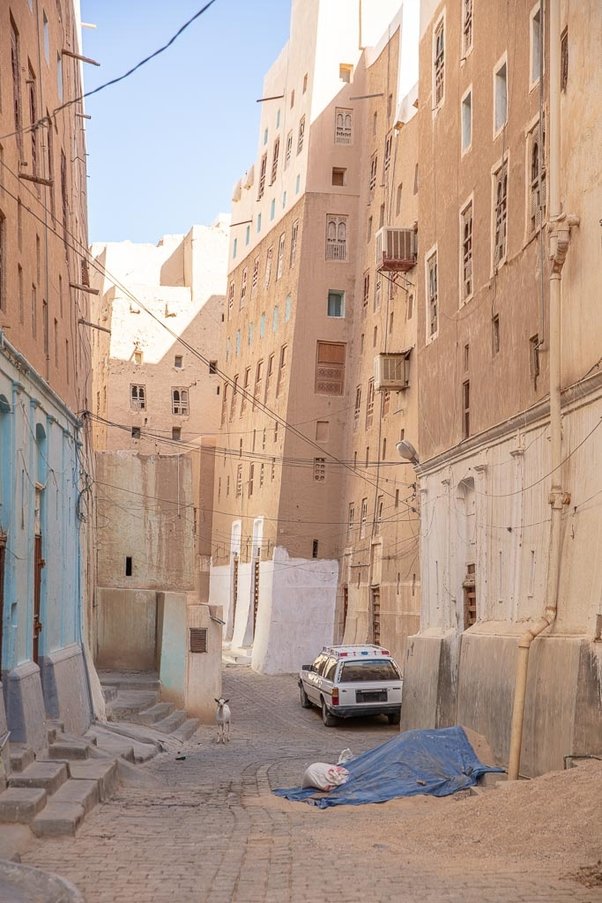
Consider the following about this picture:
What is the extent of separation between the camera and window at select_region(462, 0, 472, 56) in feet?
71.5

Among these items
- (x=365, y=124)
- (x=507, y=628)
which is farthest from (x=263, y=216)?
(x=507, y=628)

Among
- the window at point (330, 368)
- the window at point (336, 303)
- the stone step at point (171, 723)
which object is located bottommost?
the stone step at point (171, 723)

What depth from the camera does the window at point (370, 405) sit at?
43250 mm

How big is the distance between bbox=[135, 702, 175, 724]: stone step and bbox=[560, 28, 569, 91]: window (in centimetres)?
1471

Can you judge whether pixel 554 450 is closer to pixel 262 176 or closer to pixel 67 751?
pixel 67 751

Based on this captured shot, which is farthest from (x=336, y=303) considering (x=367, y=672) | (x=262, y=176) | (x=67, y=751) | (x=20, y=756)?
(x=20, y=756)

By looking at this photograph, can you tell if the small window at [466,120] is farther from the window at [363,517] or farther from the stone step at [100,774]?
the window at [363,517]

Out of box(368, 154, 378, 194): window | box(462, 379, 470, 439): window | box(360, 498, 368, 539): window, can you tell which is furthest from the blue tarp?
box(368, 154, 378, 194): window

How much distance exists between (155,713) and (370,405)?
68.1ft

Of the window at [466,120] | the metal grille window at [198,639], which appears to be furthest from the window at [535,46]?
the metal grille window at [198,639]

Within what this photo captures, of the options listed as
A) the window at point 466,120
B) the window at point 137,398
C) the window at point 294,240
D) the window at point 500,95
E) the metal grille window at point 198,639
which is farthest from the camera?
the window at point 137,398

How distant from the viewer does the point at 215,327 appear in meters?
69.9

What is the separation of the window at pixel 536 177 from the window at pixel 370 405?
25.1m

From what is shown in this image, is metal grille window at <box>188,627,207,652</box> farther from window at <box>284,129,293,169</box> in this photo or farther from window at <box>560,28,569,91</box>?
window at <box>284,129,293,169</box>
